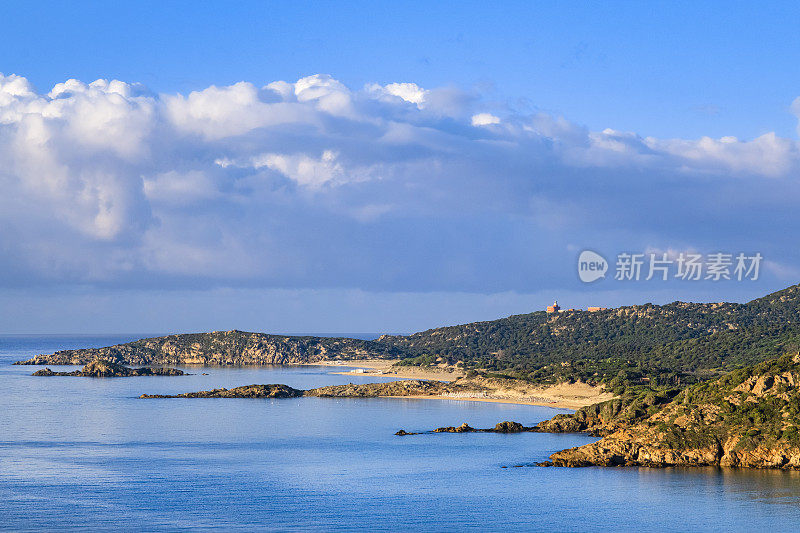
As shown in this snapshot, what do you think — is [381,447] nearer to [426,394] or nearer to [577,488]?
[577,488]

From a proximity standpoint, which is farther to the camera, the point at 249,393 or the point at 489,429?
the point at 249,393

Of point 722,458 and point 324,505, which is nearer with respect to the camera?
point 324,505

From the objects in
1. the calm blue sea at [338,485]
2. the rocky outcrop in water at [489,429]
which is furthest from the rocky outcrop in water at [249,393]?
the rocky outcrop in water at [489,429]

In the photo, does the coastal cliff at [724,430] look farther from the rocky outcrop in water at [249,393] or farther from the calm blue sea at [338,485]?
the rocky outcrop in water at [249,393]

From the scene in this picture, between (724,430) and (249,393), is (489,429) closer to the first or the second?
(724,430)

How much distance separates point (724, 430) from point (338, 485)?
40.2 meters

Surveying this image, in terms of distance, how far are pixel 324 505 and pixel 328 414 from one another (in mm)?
79185

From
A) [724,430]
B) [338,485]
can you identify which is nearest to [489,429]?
[724,430]

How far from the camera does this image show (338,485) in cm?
8956

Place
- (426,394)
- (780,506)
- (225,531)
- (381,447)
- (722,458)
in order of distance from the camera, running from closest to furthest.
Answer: (225,531) → (780,506) → (722,458) → (381,447) → (426,394)

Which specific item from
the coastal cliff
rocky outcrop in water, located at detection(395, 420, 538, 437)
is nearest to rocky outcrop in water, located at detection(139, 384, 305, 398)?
rocky outcrop in water, located at detection(395, 420, 538, 437)

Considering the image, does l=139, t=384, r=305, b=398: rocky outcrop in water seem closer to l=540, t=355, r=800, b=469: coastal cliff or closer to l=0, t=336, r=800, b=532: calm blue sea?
l=0, t=336, r=800, b=532: calm blue sea

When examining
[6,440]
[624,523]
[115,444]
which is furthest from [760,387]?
[6,440]

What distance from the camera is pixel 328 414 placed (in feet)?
521
